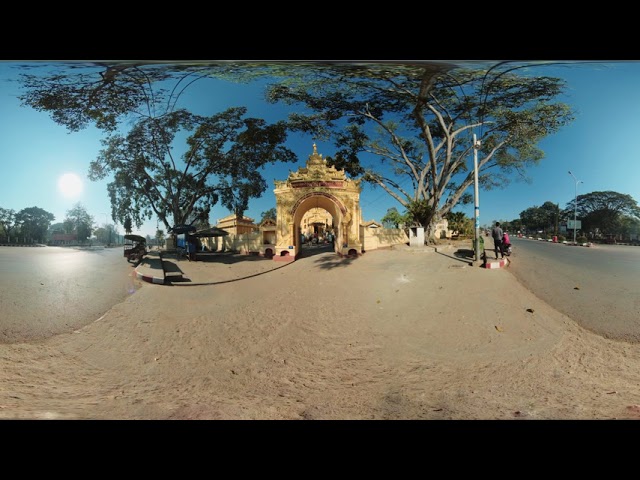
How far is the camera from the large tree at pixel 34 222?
5.21ft

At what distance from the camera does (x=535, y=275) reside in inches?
63.3

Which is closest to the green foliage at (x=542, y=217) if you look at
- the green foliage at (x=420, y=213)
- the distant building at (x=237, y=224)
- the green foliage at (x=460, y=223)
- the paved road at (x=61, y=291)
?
the green foliage at (x=460, y=223)

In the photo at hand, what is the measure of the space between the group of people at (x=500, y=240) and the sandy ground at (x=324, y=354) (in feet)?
0.67

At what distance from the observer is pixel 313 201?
1512 mm

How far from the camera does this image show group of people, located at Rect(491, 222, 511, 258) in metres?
1.62

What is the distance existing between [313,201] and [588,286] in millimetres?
1676

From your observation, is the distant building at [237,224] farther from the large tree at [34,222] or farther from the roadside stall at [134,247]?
the large tree at [34,222]

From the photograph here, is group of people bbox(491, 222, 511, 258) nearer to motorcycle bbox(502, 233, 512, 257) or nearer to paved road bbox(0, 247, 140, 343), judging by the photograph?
motorcycle bbox(502, 233, 512, 257)

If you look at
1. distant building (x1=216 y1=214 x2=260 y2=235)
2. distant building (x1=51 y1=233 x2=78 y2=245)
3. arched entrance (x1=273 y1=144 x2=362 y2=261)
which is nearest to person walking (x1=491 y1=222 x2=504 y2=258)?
arched entrance (x1=273 y1=144 x2=362 y2=261)

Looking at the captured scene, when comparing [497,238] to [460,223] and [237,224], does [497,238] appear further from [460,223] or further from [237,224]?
[237,224]

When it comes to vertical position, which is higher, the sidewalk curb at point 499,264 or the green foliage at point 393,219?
the green foliage at point 393,219

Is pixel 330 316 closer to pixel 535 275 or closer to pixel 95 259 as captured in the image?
pixel 535 275

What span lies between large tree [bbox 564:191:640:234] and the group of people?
0.44 meters
